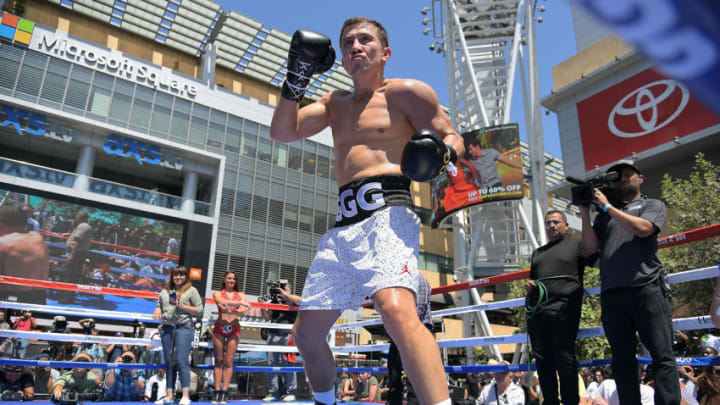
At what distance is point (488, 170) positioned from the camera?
2431cm

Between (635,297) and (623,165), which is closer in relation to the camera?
(635,297)

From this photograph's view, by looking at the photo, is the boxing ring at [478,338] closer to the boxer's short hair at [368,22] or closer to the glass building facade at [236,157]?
the boxer's short hair at [368,22]

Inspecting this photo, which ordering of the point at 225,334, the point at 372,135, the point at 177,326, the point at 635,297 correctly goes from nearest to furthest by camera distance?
the point at 372,135, the point at 635,297, the point at 177,326, the point at 225,334

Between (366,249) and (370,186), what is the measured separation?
30 cm

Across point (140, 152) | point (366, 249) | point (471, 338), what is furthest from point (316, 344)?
point (140, 152)

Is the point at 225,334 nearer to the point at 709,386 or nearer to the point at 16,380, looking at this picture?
the point at 16,380

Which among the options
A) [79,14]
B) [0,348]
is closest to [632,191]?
[0,348]

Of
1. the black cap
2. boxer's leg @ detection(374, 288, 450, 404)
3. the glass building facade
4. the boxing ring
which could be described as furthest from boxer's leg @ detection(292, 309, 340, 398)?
the glass building facade

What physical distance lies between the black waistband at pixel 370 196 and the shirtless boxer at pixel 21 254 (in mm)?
20599

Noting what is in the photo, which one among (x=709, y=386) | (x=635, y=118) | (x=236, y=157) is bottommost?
(x=709, y=386)

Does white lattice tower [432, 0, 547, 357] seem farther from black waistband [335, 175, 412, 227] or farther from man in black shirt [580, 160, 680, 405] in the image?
black waistband [335, 175, 412, 227]

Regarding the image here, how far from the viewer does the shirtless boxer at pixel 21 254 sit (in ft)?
62.1

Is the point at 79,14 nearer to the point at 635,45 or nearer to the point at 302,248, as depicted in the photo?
the point at 302,248

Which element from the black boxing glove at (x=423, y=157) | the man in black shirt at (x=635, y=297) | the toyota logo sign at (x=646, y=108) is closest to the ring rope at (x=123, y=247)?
the man in black shirt at (x=635, y=297)
